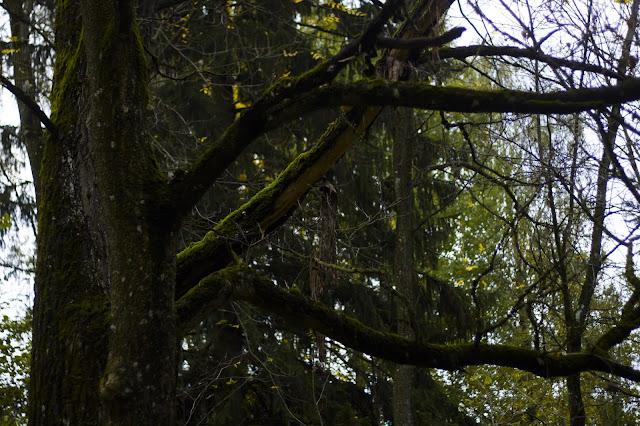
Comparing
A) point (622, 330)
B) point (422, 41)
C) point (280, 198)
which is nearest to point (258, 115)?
point (422, 41)

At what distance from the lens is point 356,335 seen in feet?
12.6

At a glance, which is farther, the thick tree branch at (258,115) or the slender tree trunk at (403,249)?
the slender tree trunk at (403,249)

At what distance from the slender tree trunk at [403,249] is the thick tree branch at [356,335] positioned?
4357mm

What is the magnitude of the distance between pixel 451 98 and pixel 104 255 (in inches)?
79.9

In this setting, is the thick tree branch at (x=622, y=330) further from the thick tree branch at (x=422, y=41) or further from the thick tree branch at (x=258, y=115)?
the thick tree branch at (x=258, y=115)

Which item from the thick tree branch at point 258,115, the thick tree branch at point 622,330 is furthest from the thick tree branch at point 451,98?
the thick tree branch at point 622,330

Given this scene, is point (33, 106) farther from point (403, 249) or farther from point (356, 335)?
point (403, 249)

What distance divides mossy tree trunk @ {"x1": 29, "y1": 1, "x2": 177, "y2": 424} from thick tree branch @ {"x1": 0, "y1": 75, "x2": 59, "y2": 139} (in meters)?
0.06

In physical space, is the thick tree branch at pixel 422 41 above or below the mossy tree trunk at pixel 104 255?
above

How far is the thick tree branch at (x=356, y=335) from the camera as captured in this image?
3.33 m

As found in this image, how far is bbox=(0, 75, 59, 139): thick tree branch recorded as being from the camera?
3311mm

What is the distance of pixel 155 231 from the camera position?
3.08m

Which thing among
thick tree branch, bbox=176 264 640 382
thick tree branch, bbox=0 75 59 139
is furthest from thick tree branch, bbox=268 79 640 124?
thick tree branch, bbox=0 75 59 139

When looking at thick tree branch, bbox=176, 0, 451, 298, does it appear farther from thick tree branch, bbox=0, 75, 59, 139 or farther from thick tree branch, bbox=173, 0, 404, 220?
thick tree branch, bbox=0, 75, 59, 139
